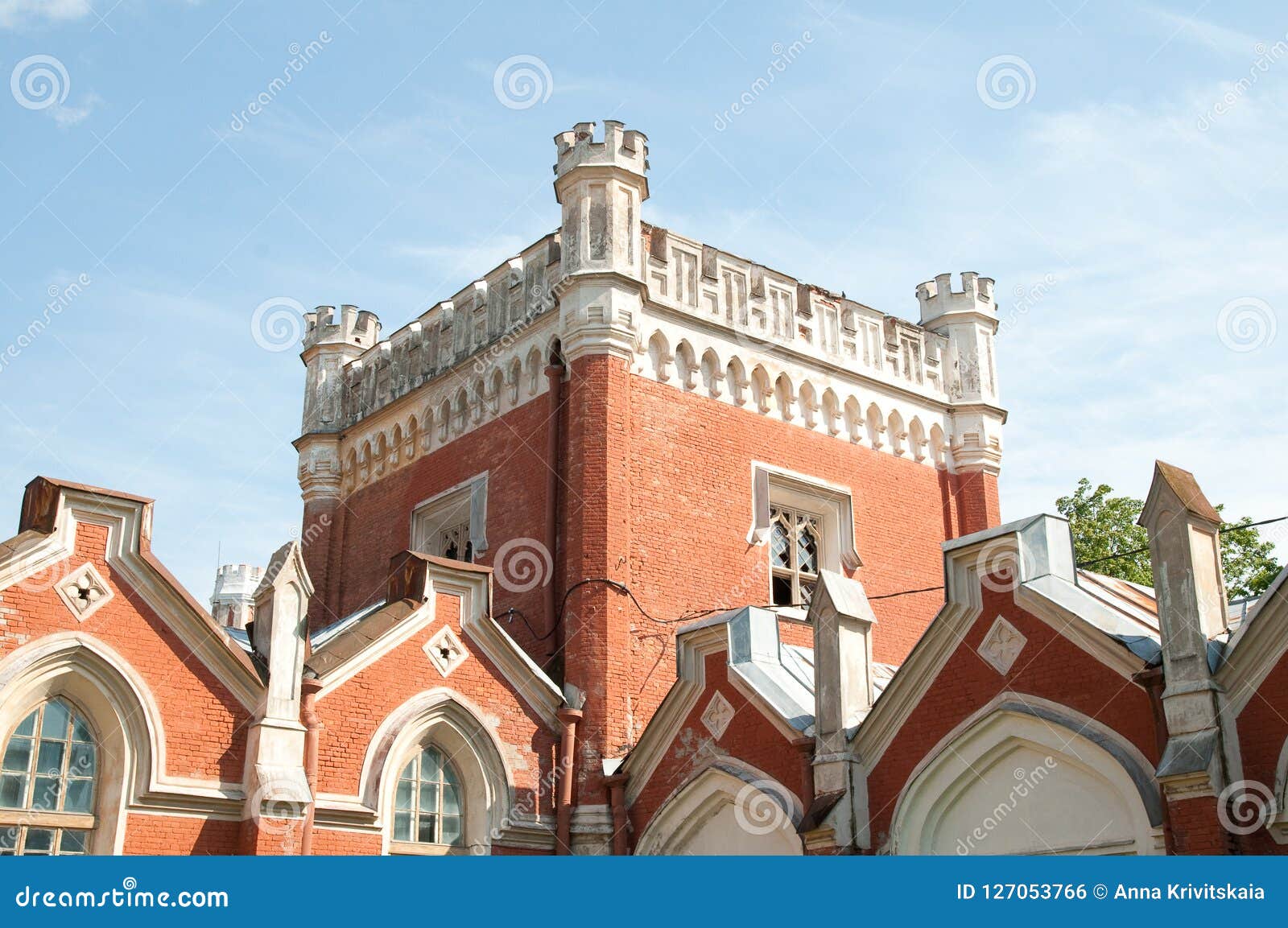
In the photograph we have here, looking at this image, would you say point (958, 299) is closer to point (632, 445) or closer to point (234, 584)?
point (632, 445)

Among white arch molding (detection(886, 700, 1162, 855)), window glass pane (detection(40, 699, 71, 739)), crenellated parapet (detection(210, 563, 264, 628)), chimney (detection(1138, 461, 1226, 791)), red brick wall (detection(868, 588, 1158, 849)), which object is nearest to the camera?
chimney (detection(1138, 461, 1226, 791))

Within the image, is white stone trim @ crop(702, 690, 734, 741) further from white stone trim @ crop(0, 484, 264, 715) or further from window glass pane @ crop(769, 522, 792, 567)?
white stone trim @ crop(0, 484, 264, 715)

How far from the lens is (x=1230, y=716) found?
1070 centimetres

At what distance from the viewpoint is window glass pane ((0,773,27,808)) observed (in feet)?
39.8

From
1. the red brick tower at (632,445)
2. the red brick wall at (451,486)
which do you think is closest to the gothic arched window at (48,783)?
the red brick tower at (632,445)

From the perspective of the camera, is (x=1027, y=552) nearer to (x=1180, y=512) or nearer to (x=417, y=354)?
(x=1180, y=512)

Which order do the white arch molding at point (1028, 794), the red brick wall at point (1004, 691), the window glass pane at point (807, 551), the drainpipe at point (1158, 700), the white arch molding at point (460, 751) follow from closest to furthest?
the drainpipe at point (1158, 700) < the white arch molding at point (1028, 794) < the red brick wall at point (1004, 691) < the white arch molding at point (460, 751) < the window glass pane at point (807, 551)

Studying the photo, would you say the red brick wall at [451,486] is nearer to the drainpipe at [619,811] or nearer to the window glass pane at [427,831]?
the drainpipe at [619,811]

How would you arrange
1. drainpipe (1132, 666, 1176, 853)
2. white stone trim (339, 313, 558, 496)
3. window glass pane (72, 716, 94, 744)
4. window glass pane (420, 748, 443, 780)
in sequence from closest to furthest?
drainpipe (1132, 666, 1176, 853) → window glass pane (72, 716, 94, 744) → window glass pane (420, 748, 443, 780) → white stone trim (339, 313, 558, 496)

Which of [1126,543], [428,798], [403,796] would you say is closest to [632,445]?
[428,798]

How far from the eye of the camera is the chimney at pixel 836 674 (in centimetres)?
1344

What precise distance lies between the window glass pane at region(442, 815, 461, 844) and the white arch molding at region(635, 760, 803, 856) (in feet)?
6.62

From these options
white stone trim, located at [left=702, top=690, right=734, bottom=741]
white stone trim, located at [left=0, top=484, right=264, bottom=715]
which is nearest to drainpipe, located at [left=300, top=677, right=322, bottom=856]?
white stone trim, located at [left=0, top=484, right=264, bottom=715]

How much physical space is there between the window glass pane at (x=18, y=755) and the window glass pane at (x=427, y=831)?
4184 mm
